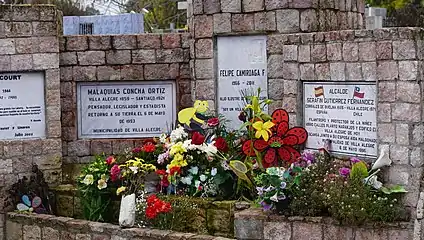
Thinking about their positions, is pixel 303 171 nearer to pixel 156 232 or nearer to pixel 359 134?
pixel 359 134

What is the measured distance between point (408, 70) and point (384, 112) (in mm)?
434

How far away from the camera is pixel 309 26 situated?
831 centimetres

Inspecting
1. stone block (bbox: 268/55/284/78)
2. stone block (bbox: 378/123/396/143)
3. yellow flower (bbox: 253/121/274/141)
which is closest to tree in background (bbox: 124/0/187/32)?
stone block (bbox: 268/55/284/78)

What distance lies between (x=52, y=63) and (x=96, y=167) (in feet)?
4.84

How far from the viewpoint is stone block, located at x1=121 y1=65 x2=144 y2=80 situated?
29.9 feet

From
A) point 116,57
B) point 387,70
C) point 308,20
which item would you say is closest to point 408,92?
point 387,70

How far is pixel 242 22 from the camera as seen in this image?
27.8 ft

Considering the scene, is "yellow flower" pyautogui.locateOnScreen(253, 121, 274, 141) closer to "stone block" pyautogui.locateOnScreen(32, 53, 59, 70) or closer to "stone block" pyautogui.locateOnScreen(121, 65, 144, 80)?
"stone block" pyautogui.locateOnScreen(121, 65, 144, 80)

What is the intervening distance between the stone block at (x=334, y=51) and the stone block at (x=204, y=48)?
190cm

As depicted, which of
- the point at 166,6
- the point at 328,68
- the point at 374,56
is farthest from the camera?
the point at 166,6

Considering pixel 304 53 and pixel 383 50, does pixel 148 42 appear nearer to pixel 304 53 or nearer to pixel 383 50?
pixel 304 53

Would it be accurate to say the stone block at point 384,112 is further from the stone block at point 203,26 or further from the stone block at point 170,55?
the stone block at point 170,55

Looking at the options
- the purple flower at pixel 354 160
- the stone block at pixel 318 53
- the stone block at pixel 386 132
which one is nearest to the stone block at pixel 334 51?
the stone block at pixel 318 53

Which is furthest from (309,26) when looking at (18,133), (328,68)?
(18,133)
